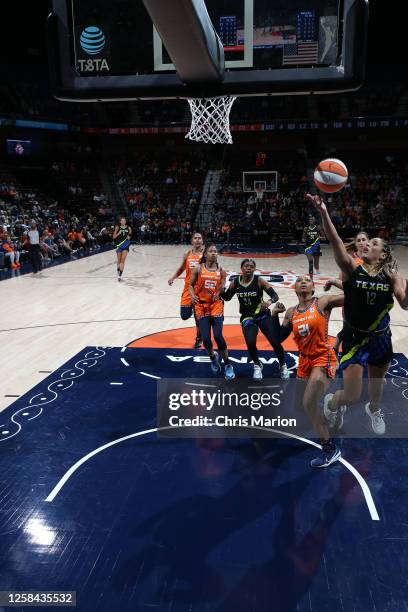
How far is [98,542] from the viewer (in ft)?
10.8

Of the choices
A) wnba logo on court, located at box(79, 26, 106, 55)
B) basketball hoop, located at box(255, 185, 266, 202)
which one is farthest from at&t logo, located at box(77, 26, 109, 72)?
basketball hoop, located at box(255, 185, 266, 202)

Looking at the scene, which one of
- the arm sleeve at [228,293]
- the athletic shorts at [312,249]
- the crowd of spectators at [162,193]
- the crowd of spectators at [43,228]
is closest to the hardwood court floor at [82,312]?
the athletic shorts at [312,249]

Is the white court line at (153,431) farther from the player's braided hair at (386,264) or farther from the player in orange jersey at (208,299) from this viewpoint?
the player's braided hair at (386,264)

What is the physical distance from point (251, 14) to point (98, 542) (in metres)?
6.02

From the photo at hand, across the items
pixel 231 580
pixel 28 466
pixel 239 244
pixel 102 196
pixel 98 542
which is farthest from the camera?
pixel 102 196

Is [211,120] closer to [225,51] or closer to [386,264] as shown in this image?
[225,51]

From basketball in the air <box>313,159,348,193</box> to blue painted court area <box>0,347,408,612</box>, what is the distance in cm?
238

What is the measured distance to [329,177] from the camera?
161 inches

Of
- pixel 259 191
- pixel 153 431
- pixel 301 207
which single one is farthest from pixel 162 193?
pixel 153 431

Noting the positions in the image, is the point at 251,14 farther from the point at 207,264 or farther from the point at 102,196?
the point at 102,196

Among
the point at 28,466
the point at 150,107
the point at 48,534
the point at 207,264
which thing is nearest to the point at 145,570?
the point at 48,534

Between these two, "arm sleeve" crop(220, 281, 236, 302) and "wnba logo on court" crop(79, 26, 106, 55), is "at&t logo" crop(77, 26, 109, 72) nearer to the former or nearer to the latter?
"wnba logo on court" crop(79, 26, 106, 55)

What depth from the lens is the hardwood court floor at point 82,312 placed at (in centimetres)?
705

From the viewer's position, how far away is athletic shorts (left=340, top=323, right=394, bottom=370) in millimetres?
4172
